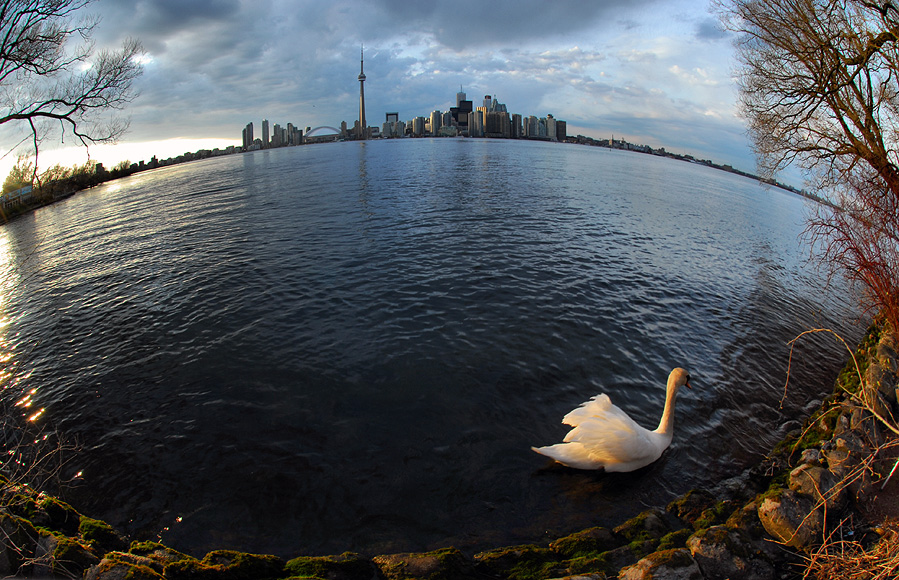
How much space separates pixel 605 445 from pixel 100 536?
733 cm

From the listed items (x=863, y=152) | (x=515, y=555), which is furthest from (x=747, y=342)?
(x=515, y=555)

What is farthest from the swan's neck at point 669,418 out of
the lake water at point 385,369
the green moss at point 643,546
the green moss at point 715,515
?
the green moss at point 643,546

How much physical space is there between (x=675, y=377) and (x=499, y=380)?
3.63 metres

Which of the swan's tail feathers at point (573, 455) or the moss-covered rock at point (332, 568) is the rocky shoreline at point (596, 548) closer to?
the moss-covered rock at point (332, 568)

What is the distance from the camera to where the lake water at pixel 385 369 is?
249 inches

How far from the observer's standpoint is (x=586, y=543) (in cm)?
542

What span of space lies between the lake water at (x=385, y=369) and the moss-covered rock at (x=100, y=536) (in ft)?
2.11

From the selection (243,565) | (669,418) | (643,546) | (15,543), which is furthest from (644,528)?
(15,543)

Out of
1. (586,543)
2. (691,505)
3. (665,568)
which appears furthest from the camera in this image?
(691,505)

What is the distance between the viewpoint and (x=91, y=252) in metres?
20.1

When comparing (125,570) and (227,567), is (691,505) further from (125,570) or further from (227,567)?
(125,570)

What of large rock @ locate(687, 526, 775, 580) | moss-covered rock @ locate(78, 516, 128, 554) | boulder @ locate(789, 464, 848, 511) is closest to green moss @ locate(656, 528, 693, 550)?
large rock @ locate(687, 526, 775, 580)

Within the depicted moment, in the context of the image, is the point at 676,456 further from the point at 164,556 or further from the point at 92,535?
the point at 92,535

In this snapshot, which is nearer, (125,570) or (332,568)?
(125,570)
